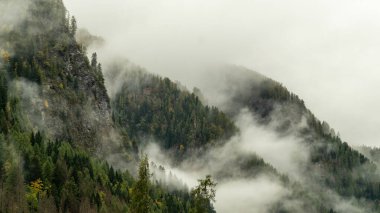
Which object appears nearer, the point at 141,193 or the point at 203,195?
the point at 203,195

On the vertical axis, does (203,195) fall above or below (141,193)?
below

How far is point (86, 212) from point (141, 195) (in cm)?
11016

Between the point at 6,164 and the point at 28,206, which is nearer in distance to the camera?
the point at 28,206

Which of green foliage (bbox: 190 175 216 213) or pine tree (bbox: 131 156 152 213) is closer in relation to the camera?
green foliage (bbox: 190 175 216 213)

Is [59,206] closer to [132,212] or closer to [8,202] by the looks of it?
Answer: [8,202]

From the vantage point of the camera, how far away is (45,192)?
19112 centimetres

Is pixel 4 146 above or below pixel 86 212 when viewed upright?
above

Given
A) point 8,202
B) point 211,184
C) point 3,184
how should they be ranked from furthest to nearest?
point 3,184 → point 8,202 → point 211,184

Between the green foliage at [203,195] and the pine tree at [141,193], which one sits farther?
the pine tree at [141,193]

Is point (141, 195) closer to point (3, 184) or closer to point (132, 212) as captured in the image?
point (132, 212)

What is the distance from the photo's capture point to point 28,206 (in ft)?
588

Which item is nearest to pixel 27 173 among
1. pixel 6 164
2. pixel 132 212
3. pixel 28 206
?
pixel 6 164

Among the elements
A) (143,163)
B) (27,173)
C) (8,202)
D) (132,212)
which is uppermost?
(27,173)

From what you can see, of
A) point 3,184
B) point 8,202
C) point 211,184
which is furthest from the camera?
point 3,184
